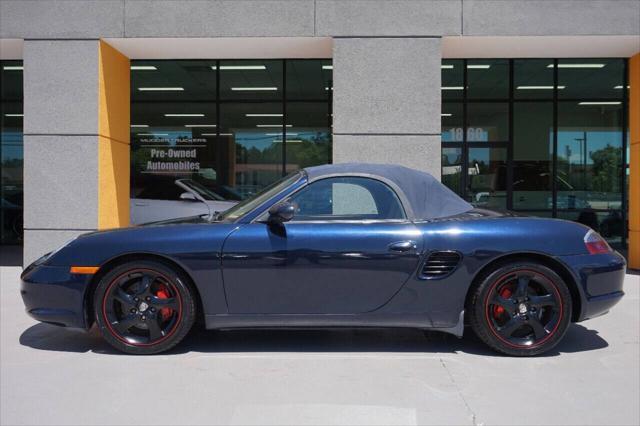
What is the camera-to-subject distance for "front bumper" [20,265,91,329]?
180 inches

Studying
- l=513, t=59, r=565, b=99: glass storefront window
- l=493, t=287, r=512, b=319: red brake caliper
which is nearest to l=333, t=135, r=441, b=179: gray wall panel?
l=493, t=287, r=512, b=319: red brake caliper

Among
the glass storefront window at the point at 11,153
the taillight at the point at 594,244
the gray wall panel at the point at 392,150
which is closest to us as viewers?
the taillight at the point at 594,244

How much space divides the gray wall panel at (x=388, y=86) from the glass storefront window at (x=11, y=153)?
26.7 feet

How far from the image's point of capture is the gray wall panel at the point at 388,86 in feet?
29.1

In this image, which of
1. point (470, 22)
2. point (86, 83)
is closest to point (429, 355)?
point (470, 22)

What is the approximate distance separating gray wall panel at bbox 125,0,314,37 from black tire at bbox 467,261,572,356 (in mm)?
5557

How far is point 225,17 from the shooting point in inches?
353

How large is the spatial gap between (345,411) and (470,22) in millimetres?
6964

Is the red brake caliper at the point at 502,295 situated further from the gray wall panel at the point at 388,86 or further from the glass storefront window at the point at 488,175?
the glass storefront window at the point at 488,175

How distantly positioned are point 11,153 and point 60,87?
18.2 feet

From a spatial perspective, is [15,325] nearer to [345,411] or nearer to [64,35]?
[345,411]

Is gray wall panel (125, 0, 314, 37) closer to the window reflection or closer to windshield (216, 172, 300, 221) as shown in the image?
windshield (216, 172, 300, 221)

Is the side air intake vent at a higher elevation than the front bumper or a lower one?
→ higher

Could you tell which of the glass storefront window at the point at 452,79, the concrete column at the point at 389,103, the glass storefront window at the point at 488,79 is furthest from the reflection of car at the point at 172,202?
the glass storefront window at the point at 488,79
